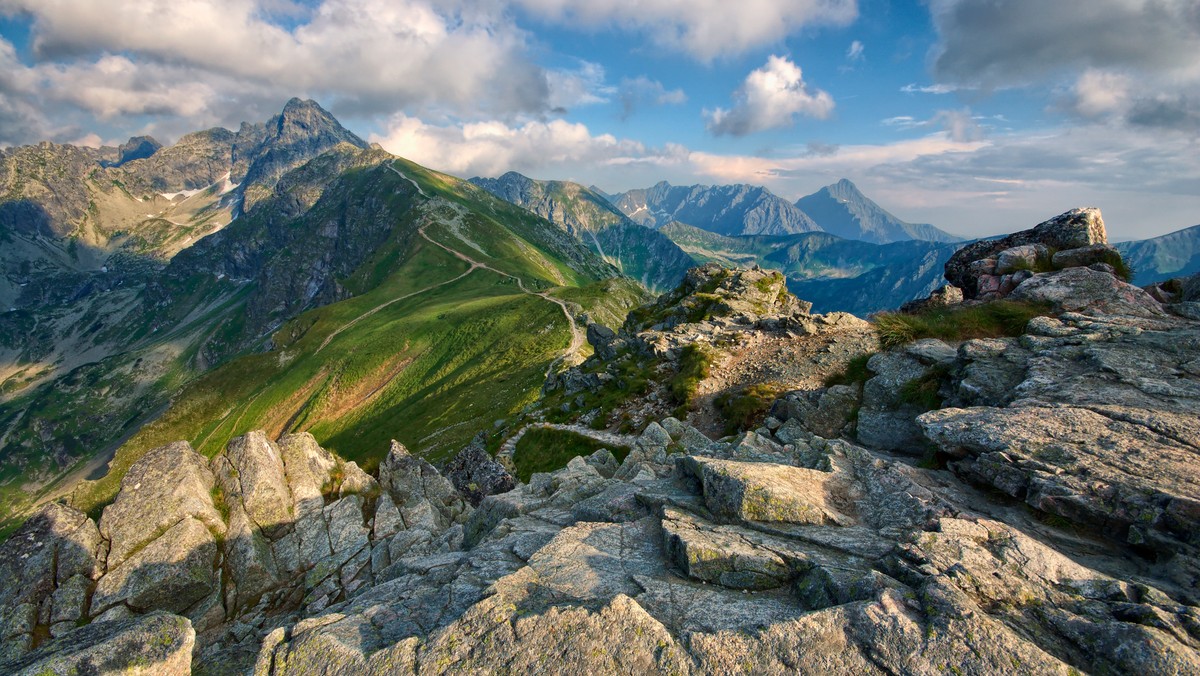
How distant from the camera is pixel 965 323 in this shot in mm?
34375

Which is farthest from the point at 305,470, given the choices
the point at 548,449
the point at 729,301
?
the point at 729,301

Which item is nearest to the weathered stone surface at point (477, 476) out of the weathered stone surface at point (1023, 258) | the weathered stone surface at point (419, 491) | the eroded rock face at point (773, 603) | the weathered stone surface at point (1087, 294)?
the weathered stone surface at point (419, 491)

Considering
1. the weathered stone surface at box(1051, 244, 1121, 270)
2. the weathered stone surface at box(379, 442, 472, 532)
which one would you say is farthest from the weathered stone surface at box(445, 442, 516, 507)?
the weathered stone surface at box(1051, 244, 1121, 270)

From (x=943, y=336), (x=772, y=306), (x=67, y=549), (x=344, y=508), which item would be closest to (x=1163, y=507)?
(x=943, y=336)

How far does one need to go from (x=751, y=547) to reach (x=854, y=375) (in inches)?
987

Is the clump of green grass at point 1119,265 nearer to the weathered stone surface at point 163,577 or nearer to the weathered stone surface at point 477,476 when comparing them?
the weathered stone surface at point 477,476

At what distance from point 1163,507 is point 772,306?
190ft

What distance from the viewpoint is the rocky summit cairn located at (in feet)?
37.4

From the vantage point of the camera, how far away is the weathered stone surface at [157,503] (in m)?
25.7

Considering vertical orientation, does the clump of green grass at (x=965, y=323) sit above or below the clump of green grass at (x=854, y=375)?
above

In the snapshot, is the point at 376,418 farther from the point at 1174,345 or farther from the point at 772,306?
the point at 1174,345

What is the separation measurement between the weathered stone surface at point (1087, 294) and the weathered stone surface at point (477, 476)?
134 ft

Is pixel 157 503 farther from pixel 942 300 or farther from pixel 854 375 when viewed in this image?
pixel 942 300

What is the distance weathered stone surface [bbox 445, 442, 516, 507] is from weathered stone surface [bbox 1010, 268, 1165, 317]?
134 ft
